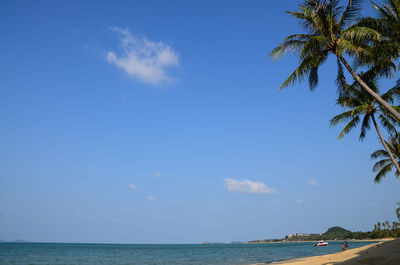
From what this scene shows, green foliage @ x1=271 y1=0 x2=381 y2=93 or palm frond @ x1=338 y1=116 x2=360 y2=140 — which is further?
palm frond @ x1=338 y1=116 x2=360 y2=140

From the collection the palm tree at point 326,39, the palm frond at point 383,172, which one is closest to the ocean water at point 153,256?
the palm frond at point 383,172

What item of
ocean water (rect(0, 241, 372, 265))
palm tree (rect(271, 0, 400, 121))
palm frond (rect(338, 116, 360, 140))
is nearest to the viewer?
palm tree (rect(271, 0, 400, 121))

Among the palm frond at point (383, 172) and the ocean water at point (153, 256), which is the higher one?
the palm frond at point (383, 172)

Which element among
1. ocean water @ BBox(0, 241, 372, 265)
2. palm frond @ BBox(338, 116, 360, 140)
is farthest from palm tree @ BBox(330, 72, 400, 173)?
A: ocean water @ BBox(0, 241, 372, 265)

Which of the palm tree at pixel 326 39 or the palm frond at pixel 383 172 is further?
the palm frond at pixel 383 172

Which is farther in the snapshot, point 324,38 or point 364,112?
point 364,112

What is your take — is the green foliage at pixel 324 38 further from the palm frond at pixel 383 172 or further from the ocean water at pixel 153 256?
the ocean water at pixel 153 256

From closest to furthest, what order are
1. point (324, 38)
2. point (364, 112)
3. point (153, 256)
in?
point (324, 38) → point (364, 112) → point (153, 256)

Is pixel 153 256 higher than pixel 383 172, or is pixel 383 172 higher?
pixel 383 172

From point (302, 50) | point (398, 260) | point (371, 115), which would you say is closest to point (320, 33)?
point (302, 50)

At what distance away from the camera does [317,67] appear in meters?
13.0

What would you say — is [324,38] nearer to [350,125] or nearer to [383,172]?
[350,125]

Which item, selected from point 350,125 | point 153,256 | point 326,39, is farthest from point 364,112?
point 153,256

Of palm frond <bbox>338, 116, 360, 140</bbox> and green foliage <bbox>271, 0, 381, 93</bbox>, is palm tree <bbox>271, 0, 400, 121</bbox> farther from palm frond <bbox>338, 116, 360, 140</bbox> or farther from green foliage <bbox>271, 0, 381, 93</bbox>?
palm frond <bbox>338, 116, 360, 140</bbox>
